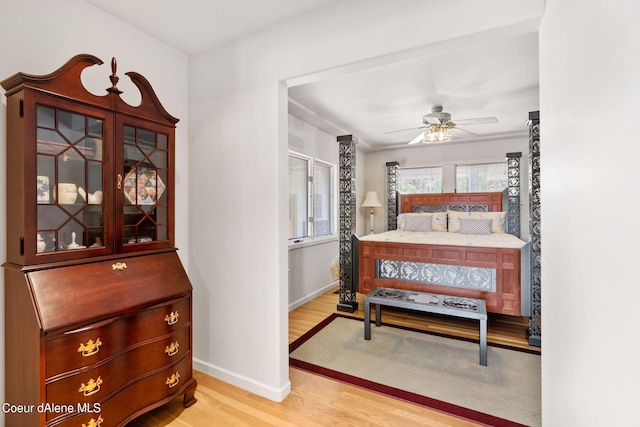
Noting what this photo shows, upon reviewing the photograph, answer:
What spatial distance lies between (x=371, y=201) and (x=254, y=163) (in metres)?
4.15

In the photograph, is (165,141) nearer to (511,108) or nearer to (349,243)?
(349,243)

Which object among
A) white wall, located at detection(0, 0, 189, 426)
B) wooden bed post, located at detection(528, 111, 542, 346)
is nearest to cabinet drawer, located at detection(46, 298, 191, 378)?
white wall, located at detection(0, 0, 189, 426)

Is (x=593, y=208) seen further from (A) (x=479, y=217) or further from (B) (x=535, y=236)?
(A) (x=479, y=217)

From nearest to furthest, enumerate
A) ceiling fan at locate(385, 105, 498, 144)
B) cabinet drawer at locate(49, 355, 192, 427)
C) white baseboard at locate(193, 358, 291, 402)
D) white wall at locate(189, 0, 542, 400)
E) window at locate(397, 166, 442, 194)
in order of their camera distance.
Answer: cabinet drawer at locate(49, 355, 192, 427), white wall at locate(189, 0, 542, 400), white baseboard at locate(193, 358, 291, 402), ceiling fan at locate(385, 105, 498, 144), window at locate(397, 166, 442, 194)

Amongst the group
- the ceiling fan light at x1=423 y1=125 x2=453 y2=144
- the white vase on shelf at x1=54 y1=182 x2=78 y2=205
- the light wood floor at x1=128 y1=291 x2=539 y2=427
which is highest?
the ceiling fan light at x1=423 y1=125 x2=453 y2=144

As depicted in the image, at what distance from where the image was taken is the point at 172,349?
1.93 metres

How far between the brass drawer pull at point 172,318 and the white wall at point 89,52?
0.69 meters

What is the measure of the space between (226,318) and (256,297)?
1.20 feet

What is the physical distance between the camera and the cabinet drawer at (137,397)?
59.4 inches

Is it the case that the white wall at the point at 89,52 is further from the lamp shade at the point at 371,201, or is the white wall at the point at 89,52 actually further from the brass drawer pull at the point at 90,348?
the lamp shade at the point at 371,201

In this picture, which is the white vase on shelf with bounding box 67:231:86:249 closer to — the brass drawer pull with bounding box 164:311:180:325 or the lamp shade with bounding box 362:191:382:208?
the brass drawer pull with bounding box 164:311:180:325

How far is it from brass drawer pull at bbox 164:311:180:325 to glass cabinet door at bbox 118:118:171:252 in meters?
0.46

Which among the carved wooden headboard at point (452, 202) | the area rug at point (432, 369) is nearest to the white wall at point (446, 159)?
the carved wooden headboard at point (452, 202)

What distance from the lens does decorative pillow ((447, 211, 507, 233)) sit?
198 inches
